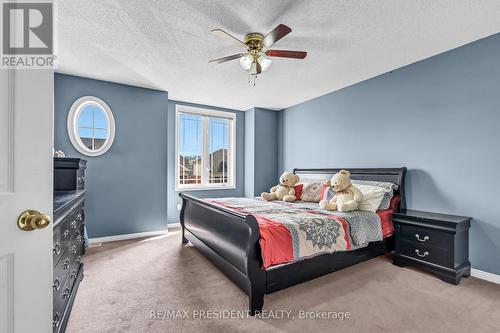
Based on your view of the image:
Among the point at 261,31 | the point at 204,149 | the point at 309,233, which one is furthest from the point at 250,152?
the point at 309,233

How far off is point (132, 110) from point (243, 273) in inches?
131

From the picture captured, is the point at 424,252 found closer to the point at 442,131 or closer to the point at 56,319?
the point at 442,131

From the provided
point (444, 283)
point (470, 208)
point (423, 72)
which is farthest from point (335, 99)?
point (444, 283)

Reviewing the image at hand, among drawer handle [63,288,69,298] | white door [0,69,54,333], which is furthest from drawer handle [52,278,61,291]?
white door [0,69,54,333]

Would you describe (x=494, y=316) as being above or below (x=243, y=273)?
below

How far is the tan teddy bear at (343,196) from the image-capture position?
9.46ft

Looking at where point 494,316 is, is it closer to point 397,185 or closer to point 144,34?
point 397,185

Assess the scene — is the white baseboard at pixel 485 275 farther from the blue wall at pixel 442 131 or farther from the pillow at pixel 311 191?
the pillow at pixel 311 191

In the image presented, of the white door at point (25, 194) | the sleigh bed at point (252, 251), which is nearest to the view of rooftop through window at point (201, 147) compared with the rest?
the sleigh bed at point (252, 251)

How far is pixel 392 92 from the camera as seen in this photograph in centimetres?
335

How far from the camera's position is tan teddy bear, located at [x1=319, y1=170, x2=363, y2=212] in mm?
2883

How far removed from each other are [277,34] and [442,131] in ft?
7.83

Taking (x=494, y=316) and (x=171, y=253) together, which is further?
(x=171, y=253)

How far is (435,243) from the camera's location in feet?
8.27
